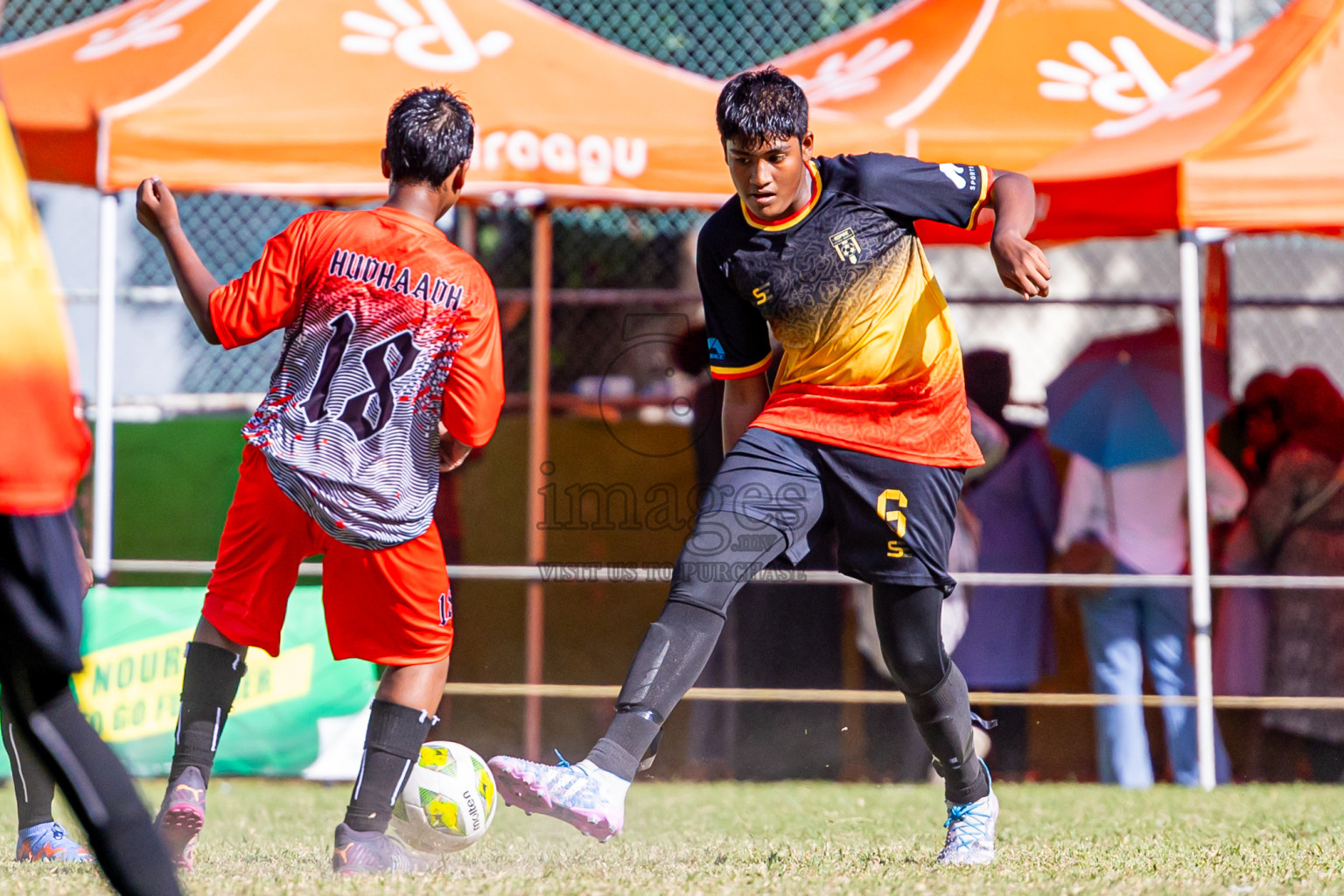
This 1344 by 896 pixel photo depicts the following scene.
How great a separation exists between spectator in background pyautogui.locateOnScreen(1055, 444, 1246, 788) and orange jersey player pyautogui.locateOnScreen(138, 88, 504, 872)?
3854mm

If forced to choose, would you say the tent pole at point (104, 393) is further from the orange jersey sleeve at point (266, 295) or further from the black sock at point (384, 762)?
the black sock at point (384, 762)

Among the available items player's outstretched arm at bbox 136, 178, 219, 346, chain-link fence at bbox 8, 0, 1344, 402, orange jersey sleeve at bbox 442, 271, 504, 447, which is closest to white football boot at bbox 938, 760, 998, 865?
orange jersey sleeve at bbox 442, 271, 504, 447

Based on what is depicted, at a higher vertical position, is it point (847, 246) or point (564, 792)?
point (847, 246)

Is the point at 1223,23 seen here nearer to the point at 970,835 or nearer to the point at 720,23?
the point at 720,23

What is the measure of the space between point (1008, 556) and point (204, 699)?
4260mm

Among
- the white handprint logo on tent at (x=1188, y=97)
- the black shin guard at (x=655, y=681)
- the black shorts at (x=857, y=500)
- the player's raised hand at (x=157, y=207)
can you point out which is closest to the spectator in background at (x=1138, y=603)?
the white handprint logo on tent at (x=1188, y=97)

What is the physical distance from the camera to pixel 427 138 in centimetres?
353

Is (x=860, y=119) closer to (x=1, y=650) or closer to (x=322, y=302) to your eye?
(x=322, y=302)

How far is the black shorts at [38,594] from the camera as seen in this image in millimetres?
2309

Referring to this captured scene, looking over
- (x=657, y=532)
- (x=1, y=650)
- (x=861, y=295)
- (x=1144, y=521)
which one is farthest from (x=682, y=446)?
(x=1, y=650)

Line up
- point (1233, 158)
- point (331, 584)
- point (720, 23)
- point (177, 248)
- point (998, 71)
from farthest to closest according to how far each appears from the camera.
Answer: point (720, 23) → point (998, 71) → point (1233, 158) → point (331, 584) → point (177, 248)

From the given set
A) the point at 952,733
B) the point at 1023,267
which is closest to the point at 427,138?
the point at 1023,267

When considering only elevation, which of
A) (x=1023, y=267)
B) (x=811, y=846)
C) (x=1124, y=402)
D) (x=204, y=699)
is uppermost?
(x=1023, y=267)

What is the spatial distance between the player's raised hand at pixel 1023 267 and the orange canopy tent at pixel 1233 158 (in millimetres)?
2874
